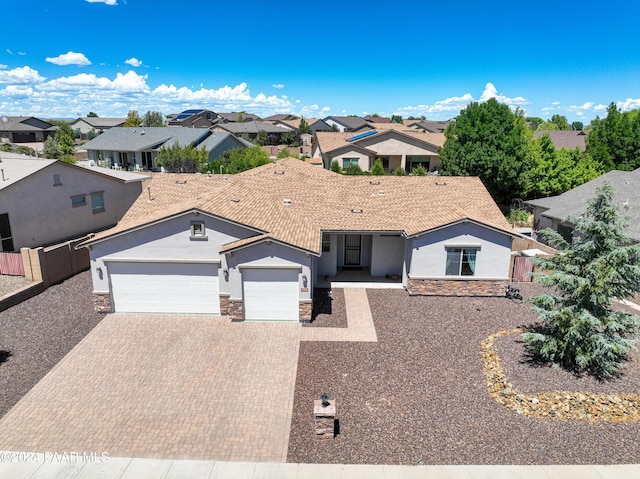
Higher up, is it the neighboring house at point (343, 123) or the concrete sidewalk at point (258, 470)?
the neighboring house at point (343, 123)

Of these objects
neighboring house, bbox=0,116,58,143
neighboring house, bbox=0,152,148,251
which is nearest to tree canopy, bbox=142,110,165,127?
neighboring house, bbox=0,116,58,143

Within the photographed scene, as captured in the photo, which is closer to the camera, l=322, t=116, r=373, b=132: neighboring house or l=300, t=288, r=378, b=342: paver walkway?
l=300, t=288, r=378, b=342: paver walkway

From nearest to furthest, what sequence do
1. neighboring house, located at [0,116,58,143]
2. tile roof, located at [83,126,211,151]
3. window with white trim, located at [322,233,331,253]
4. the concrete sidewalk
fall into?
→ the concrete sidewalk → window with white trim, located at [322,233,331,253] → tile roof, located at [83,126,211,151] → neighboring house, located at [0,116,58,143]

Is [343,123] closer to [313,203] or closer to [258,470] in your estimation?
[313,203]

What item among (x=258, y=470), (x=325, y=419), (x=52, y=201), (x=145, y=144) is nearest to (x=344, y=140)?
(x=145, y=144)

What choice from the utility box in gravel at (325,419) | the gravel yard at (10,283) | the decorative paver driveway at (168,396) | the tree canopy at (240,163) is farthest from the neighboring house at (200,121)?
the utility box in gravel at (325,419)

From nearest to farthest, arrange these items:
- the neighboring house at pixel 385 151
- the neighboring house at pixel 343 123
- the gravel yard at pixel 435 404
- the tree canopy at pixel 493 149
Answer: the gravel yard at pixel 435 404
the tree canopy at pixel 493 149
the neighboring house at pixel 385 151
the neighboring house at pixel 343 123

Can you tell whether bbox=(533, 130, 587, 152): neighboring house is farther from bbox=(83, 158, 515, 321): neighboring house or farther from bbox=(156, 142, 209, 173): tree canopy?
bbox=(156, 142, 209, 173): tree canopy

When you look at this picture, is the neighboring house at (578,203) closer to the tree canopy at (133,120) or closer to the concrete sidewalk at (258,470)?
the concrete sidewalk at (258,470)
